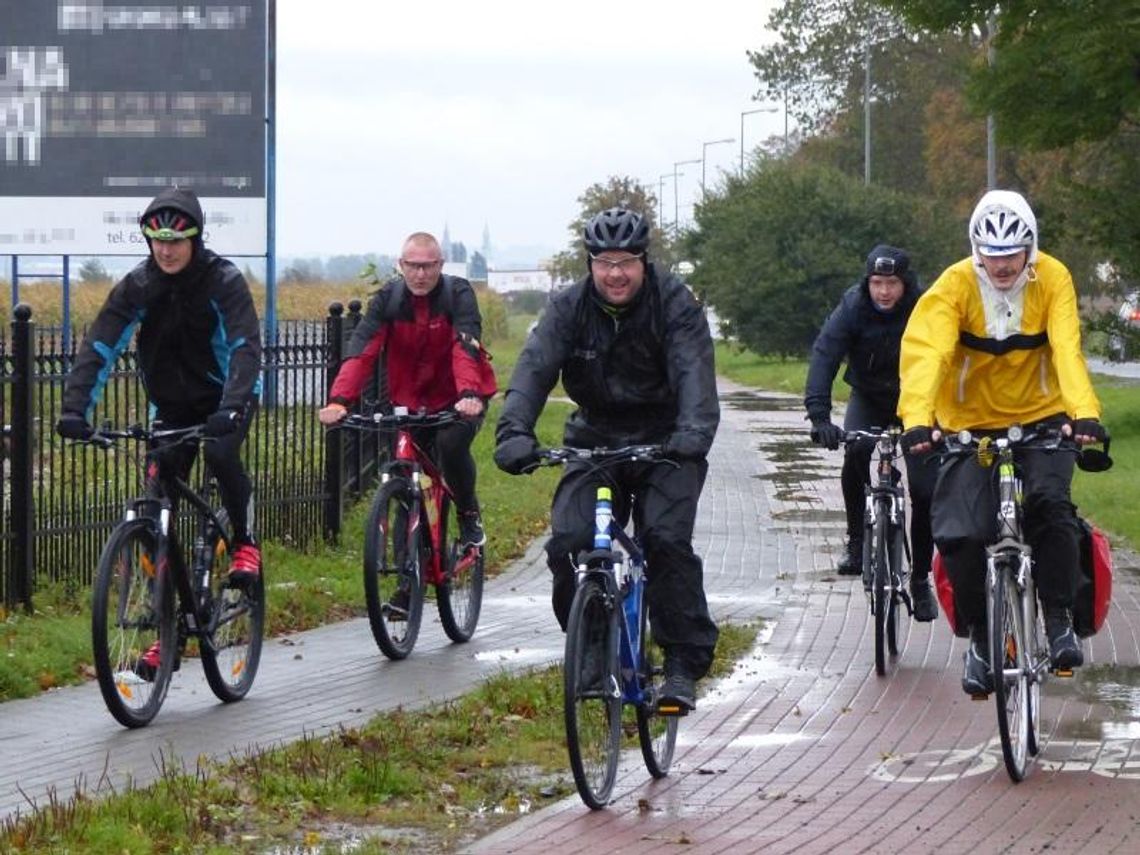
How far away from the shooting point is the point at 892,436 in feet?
34.6

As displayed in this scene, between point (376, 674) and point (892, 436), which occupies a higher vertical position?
point (892, 436)

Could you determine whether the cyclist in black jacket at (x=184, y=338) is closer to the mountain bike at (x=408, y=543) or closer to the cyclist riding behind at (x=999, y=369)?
the mountain bike at (x=408, y=543)

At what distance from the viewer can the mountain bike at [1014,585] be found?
299 inches

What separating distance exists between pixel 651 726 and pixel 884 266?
11.9 feet

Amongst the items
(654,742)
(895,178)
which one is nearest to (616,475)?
(654,742)

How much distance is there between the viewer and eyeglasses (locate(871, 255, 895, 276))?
1080cm

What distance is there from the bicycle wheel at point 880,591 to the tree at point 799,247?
52.9 m

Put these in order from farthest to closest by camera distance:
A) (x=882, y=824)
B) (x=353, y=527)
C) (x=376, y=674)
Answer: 1. (x=353, y=527)
2. (x=376, y=674)
3. (x=882, y=824)

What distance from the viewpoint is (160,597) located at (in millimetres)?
Result: 8508

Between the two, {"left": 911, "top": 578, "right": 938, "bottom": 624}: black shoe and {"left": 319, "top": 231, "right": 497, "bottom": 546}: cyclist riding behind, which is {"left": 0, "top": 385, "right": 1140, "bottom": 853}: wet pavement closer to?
{"left": 911, "top": 578, "right": 938, "bottom": 624}: black shoe

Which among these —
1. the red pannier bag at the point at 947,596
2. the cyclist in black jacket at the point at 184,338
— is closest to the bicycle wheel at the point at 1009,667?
the red pannier bag at the point at 947,596

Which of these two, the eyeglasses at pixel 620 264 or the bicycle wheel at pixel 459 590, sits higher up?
the eyeglasses at pixel 620 264

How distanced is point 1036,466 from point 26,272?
2372 cm

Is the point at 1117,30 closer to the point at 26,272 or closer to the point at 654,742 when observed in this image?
the point at 654,742
